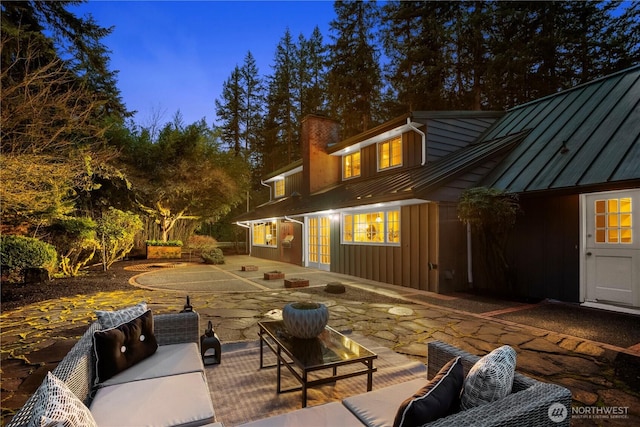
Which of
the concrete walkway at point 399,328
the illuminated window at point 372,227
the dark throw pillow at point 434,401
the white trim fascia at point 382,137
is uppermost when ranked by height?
the white trim fascia at point 382,137

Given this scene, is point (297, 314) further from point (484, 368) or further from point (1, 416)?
point (1, 416)

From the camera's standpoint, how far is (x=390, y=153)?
35.3 feet

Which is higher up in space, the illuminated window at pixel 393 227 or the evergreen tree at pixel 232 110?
the evergreen tree at pixel 232 110

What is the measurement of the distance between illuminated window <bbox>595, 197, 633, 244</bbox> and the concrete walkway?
164 cm

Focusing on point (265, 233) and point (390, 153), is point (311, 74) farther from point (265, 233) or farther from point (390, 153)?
point (390, 153)

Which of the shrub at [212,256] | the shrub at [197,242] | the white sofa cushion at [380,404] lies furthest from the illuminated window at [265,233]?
the white sofa cushion at [380,404]

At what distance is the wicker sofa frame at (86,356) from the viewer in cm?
148

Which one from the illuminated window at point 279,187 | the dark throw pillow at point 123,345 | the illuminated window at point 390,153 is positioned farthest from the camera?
the illuminated window at point 279,187

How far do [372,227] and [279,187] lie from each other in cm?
1026

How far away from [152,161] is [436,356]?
15812 millimetres

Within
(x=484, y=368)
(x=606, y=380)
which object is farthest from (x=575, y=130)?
(x=484, y=368)

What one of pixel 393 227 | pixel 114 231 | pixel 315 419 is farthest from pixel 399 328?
pixel 114 231

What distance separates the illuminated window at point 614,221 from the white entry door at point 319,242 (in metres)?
7.29

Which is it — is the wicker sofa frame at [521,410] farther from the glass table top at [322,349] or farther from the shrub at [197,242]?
the shrub at [197,242]
